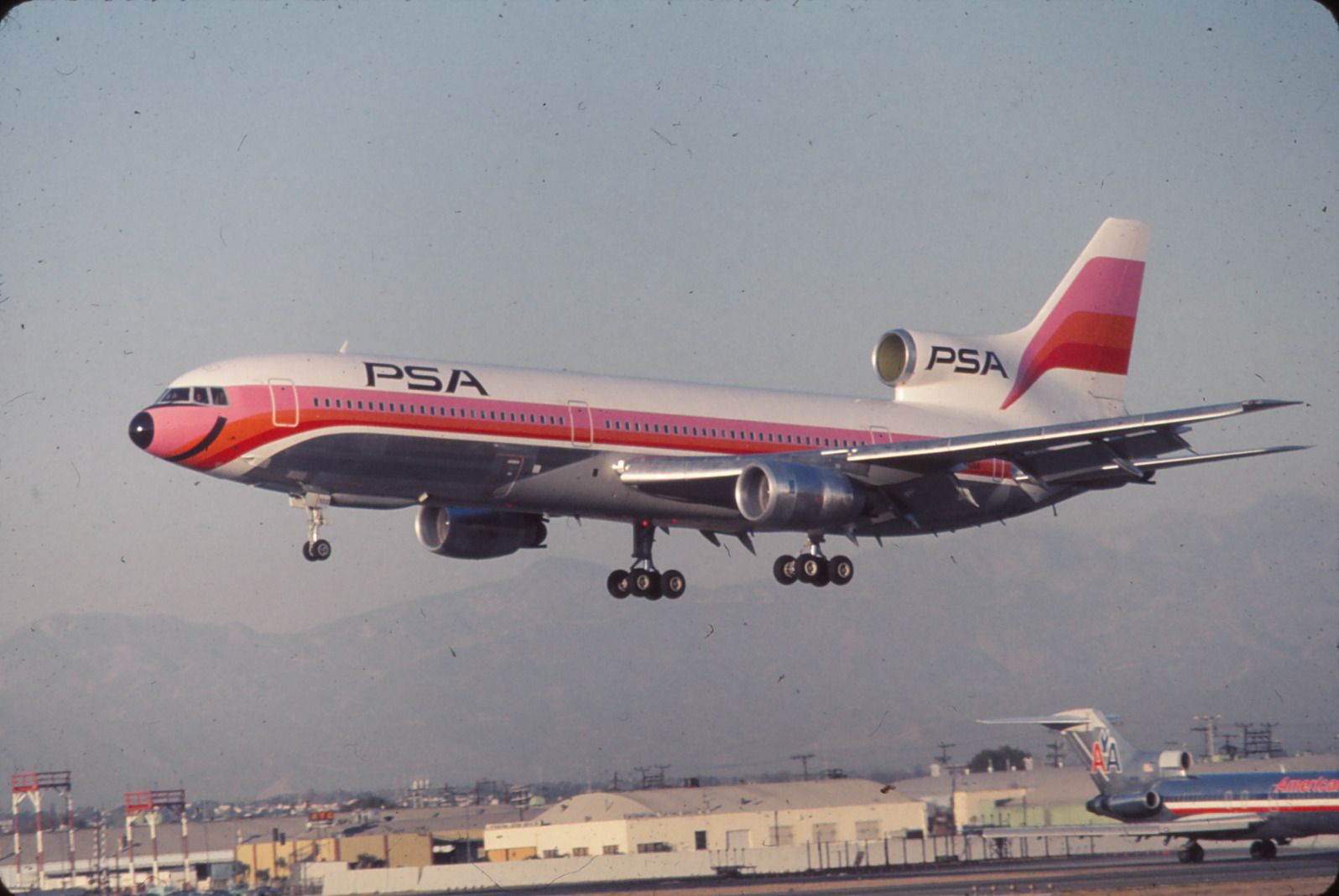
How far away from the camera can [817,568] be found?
139 ft

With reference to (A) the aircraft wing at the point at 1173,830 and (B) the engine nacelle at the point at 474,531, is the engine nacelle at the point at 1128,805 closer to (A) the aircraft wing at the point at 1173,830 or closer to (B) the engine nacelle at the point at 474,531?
(A) the aircraft wing at the point at 1173,830

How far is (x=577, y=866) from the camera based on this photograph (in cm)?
4844

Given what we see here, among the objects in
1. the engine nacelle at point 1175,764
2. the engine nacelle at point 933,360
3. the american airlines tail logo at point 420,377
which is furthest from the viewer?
the engine nacelle at point 1175,764

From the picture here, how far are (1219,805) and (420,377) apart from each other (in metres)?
34.3

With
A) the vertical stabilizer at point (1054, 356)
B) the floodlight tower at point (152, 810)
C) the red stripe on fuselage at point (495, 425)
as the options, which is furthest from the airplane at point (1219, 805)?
the floodlight tower at point (152, 810)

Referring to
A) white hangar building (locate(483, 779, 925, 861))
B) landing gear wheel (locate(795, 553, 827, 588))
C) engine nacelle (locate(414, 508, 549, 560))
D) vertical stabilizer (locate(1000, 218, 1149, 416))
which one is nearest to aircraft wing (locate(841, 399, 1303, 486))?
landing gear wheel (locate(795, 553, 827, 588))

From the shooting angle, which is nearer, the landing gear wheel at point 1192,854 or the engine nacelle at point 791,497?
the engine nacelle at point 791,497

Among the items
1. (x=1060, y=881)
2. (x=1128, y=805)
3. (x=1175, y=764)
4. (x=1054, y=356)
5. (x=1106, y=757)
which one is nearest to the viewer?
(x=1060, y=881)

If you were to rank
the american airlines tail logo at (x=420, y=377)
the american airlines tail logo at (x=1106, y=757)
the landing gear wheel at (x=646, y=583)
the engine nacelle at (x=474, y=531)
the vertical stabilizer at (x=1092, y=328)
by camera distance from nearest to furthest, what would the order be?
the american airlines tail logo at (x=420, y=377) < the engine nacelle at (x=474, y=531) < the landing gear wheel at (x=646, y=583) < the vertical stabilizer at (x=1092, y=328) < the american airlines tail logo at (x=1106, y=757)

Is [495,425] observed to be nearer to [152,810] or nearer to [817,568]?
[817,568]

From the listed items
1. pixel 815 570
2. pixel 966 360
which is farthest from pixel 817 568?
pixel 966 360

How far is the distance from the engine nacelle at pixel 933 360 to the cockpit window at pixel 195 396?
2111 cm

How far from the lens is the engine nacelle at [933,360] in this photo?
45969 mm

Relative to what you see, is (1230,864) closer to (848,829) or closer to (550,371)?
(848,829)
